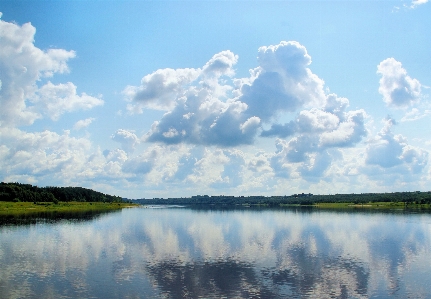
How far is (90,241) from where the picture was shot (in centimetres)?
6694

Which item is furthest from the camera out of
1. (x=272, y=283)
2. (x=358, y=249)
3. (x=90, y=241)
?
(x=90, y=241)

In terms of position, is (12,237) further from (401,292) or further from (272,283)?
(401,292)

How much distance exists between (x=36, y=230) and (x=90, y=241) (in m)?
21.8

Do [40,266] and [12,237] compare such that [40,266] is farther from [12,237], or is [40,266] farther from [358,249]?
[358,249]

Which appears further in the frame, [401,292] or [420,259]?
[420,259]

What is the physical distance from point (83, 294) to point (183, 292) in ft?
28.4

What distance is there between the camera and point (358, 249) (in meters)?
59.4

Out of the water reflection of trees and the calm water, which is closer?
the water reflection of trees

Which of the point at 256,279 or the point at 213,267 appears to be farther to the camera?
the point at 213,267

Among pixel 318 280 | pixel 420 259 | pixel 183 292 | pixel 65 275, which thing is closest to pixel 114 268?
pixel 65 275

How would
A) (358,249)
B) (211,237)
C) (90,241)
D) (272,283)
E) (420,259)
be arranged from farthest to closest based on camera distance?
(211,237)
(90,241)
(358,249)
(420,259)
(272,283)

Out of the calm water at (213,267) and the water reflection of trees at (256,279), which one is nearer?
the water reflection of trees at (256,279)

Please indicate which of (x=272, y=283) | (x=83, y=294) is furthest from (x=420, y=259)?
(x=83, y=294)

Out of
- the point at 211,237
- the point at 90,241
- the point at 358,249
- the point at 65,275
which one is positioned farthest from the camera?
the point at 211,237
